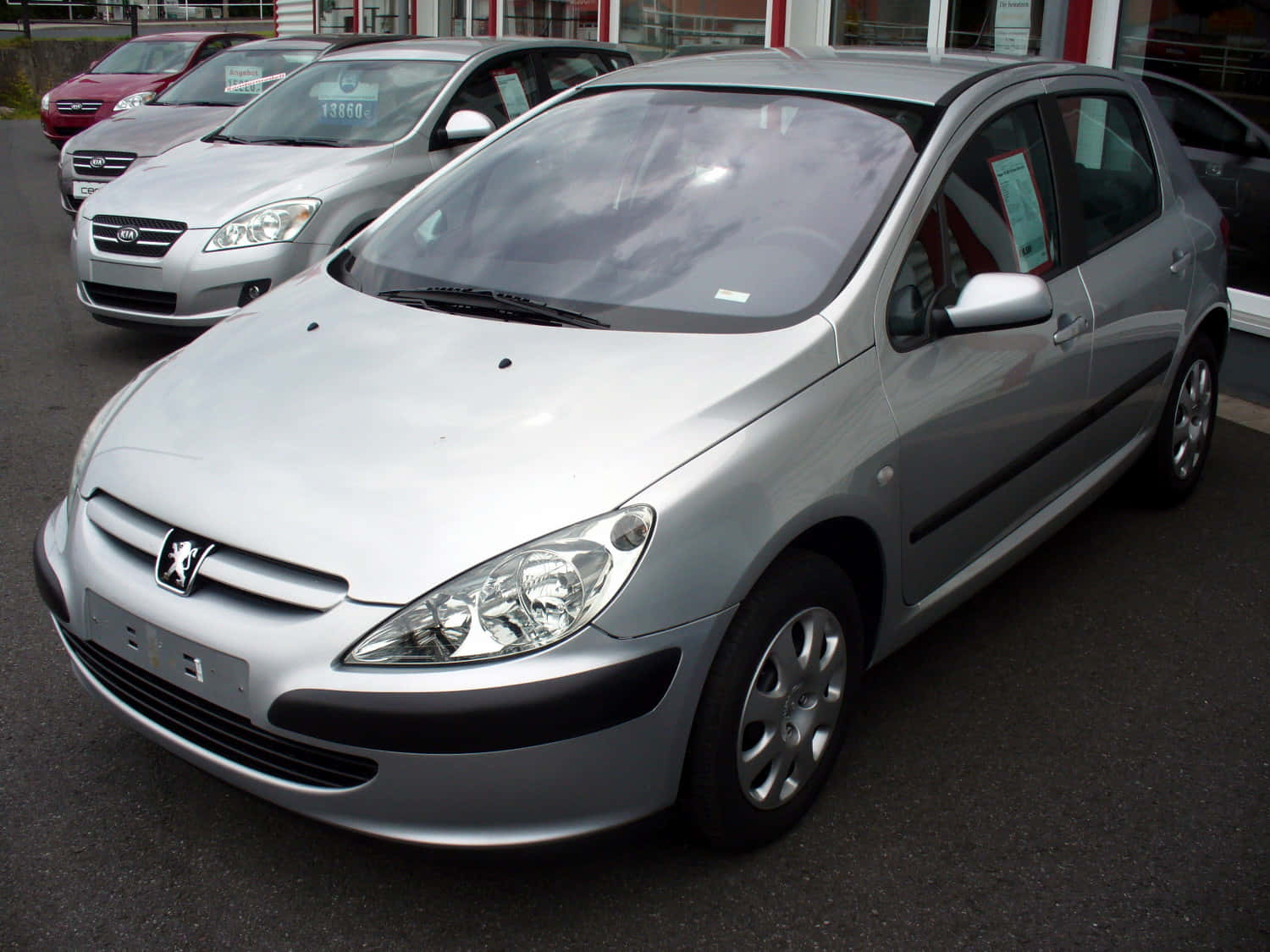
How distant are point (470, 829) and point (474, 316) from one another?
125 centimetres

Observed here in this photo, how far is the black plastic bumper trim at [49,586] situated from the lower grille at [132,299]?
3.42 meters

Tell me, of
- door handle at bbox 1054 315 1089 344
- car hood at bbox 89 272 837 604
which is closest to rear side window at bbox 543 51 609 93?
door handle at bbox 1054 315 1089 344

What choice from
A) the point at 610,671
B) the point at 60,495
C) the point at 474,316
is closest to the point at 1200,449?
the point at 474,316

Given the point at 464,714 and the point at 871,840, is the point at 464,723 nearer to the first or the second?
the point at 464,714

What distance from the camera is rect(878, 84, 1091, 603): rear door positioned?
2834 mm

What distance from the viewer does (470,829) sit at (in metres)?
2.19

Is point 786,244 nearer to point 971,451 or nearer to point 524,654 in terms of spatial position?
point 971,451

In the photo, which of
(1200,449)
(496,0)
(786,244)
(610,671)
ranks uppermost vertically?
(496,0)

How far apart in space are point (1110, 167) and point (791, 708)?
92.0 inches

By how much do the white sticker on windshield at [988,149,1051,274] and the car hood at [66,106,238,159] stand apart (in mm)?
6995

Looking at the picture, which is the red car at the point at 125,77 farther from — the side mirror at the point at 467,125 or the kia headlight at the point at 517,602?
the kia headlight at the point at 517,602

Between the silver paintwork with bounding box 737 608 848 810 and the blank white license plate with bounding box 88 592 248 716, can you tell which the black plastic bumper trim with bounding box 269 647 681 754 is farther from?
the silver paintwork with bounding box 737 608 848 810

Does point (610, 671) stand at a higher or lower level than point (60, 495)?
higher

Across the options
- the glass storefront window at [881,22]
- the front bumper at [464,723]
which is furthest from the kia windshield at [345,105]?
the front bumper at [464,723]
